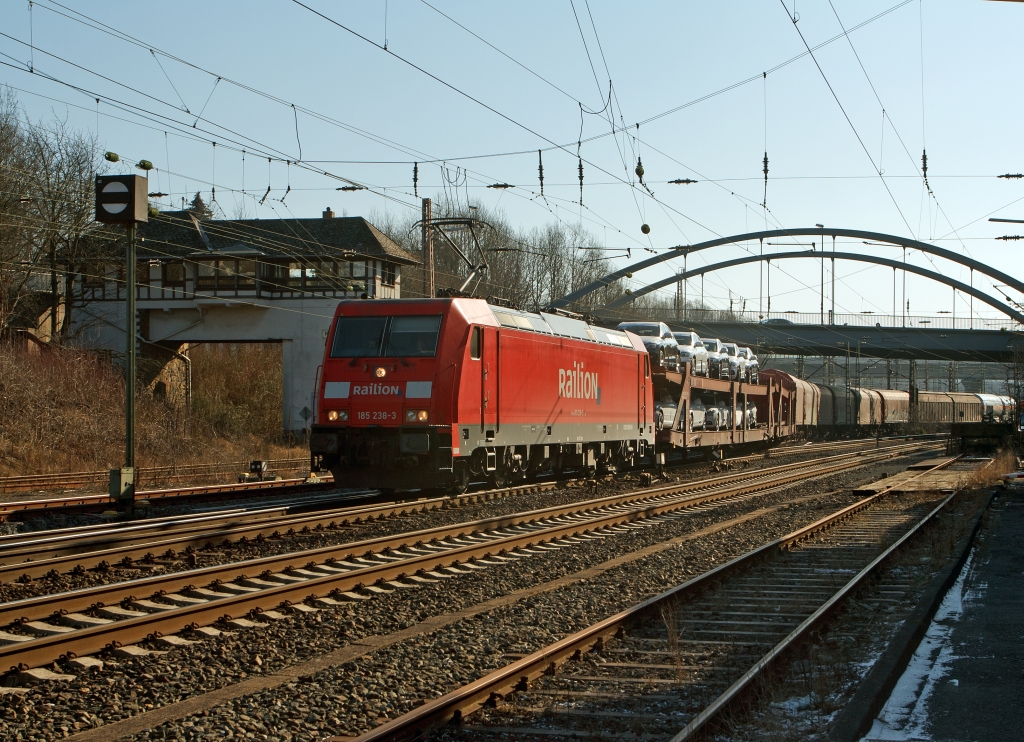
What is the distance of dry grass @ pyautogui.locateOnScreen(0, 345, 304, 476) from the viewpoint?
996 inches

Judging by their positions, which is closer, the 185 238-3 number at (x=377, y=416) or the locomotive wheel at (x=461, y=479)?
the 185 238-3 number at (x=377, y=416)

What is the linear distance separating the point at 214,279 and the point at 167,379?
4528 mm

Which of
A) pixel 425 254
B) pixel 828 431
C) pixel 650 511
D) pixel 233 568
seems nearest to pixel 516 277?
pixel 828 431

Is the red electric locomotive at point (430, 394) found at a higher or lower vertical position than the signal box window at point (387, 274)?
lower

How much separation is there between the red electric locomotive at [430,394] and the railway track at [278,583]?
6.83 feet

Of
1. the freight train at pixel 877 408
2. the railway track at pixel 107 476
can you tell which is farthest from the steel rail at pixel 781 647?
the freight train at pixel 877 408

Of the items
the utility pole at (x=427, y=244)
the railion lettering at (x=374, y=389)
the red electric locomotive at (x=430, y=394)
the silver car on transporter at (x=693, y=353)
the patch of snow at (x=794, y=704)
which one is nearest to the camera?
the patch of snow at (x=794, y=704)

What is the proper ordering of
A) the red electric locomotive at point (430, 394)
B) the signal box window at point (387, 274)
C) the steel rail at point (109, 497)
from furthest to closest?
the signal box window at point (387, 274), the red electric locomotive at point (430, 394), the steel rail at point (109, 497)

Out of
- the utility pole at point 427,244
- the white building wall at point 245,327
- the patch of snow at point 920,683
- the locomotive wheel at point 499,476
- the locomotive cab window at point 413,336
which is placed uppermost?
the utility pole at point 427,244

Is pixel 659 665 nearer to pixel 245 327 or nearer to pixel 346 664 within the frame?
pixel 346 664

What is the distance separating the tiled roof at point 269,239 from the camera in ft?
133

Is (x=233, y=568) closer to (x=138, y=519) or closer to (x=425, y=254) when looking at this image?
(x=138, y=519)

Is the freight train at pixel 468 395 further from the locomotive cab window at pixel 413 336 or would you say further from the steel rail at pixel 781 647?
the steel rail at pixel 781 647

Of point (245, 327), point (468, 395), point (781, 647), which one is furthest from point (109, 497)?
point (245, 327)
